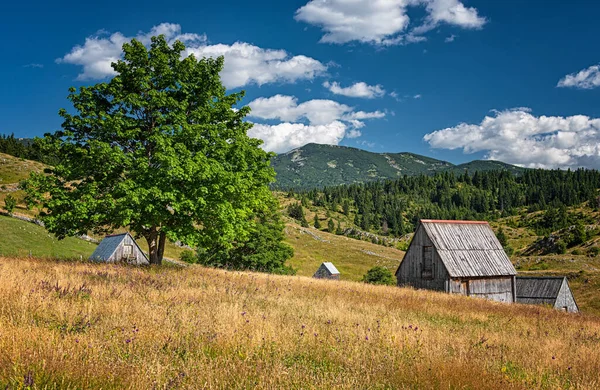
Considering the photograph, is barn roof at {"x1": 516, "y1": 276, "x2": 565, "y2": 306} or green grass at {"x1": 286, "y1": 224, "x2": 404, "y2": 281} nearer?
barn roof at {"x1": 516, "y1": 276, "x2": 565, "y2": 306}

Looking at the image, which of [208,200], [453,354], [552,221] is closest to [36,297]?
[453,354]

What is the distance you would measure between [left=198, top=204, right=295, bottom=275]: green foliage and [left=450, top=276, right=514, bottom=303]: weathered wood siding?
22564 millimetres

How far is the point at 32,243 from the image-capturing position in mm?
48406

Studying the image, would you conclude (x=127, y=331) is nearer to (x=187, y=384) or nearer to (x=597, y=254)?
(x=187, y=384)

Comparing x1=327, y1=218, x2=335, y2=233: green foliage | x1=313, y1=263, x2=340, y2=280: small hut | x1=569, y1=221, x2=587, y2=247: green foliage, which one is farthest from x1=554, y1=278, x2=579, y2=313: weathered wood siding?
x1=327, y1=218, x2=335, y2=233: green foliage

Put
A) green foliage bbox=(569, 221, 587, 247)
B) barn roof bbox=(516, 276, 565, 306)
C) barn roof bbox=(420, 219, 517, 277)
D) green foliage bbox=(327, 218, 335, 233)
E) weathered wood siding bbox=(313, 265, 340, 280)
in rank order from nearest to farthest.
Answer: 1. barn roof bbox=(420, 219, 517, 277)
2. barn roof bbox=(516, 276, 565, 306)
3. weathered wood siding bbox=(313, 265, 340, 280)
4. green foliage bbox=(569, 221, 587, 247)
5. green foliage bbox=(327, 218, 335, 233)

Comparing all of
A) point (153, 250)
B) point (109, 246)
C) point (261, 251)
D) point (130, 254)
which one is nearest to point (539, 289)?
point (261, 251)

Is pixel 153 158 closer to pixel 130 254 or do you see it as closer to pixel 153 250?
pixel 153 250

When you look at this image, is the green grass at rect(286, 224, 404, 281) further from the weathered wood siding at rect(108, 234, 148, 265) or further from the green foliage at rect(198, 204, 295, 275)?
the weathered wood siding at rect(108, 234, 148, 265)

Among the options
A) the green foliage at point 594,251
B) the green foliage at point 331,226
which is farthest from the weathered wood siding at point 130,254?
the green foliage at point 331,226

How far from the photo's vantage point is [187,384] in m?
4.85

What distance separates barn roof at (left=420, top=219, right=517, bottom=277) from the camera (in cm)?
3866

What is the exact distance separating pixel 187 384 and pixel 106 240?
53.3 m

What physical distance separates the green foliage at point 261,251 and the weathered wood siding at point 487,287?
22.6 metres
